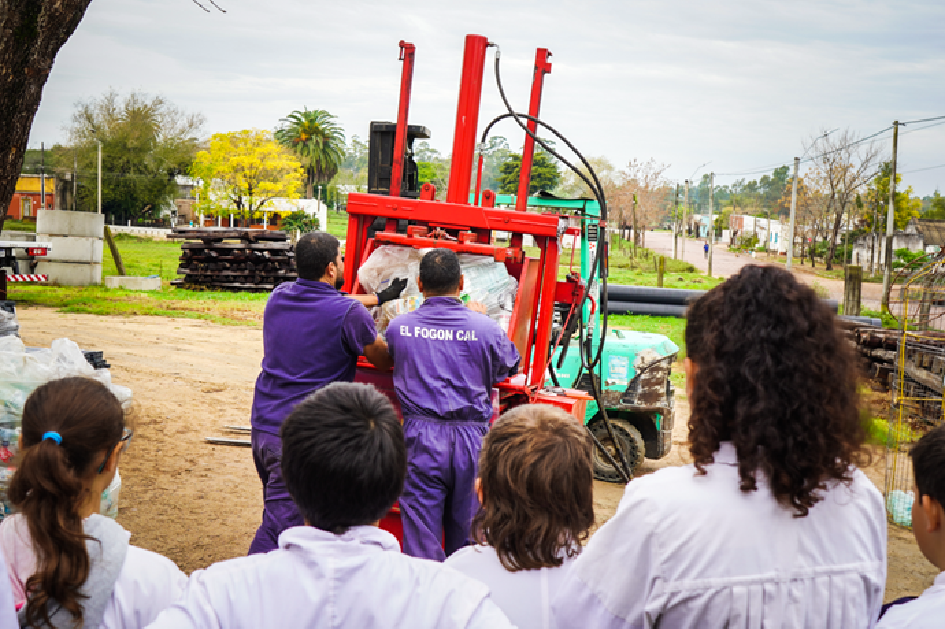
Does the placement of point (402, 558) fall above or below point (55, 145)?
below

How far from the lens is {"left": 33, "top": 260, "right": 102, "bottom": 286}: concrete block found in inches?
840

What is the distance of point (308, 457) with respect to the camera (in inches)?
65.2

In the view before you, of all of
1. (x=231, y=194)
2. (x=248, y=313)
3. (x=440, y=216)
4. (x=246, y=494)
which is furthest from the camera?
(x=231, y=194)

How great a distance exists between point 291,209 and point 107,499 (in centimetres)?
4357

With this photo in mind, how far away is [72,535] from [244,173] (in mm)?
43290

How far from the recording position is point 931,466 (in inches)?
72.2

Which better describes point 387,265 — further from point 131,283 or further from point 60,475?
point 131,283

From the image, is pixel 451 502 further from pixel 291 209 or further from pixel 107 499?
pixel 291 209

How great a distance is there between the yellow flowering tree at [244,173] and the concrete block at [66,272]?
70.1 ft

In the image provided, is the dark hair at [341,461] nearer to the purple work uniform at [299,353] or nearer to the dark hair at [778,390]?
the dark hair at [778,390]

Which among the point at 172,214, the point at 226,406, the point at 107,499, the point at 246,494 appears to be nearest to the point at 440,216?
the point at 107,499

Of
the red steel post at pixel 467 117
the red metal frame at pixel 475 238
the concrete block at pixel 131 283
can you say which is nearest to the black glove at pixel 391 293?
the red metal frame at pixel 475 238

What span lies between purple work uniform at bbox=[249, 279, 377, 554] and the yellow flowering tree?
40.0 meters

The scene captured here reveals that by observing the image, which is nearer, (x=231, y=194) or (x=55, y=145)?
(x=231, y=194)
